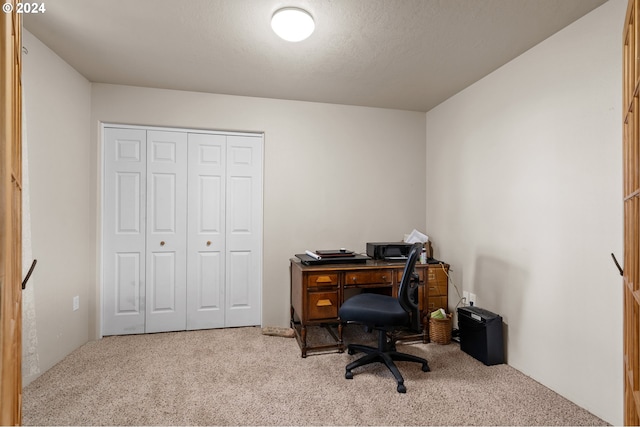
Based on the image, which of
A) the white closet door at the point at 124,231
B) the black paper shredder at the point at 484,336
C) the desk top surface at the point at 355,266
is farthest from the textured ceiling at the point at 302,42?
the black paper shredder at the point at 484,336

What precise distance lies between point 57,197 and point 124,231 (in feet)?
2.29

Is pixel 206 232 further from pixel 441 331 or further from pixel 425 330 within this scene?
pixel 441 331

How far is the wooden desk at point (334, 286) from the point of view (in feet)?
9.36

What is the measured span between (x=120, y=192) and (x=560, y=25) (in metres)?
3.76

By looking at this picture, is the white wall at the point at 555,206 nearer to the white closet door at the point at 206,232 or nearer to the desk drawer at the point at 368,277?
the desk drawer at the point at 368,277

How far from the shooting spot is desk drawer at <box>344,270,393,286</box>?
2.94 m

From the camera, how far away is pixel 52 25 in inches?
84.4

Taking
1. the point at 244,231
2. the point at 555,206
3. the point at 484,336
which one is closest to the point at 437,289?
the point at 484,336

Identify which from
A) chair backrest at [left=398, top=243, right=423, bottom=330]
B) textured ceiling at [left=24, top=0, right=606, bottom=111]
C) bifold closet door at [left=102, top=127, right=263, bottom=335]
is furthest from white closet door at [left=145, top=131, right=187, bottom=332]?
chair backrest at [left=398, top=243, right=423, bottom=330]

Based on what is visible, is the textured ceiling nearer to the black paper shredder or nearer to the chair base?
the black paper shredder

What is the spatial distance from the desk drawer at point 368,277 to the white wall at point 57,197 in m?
2.32

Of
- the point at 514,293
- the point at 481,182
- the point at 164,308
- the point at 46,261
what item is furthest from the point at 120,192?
the point at 514,293

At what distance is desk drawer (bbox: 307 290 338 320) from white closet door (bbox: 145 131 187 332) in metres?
1.37

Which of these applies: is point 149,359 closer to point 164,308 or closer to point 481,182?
point 164,308
